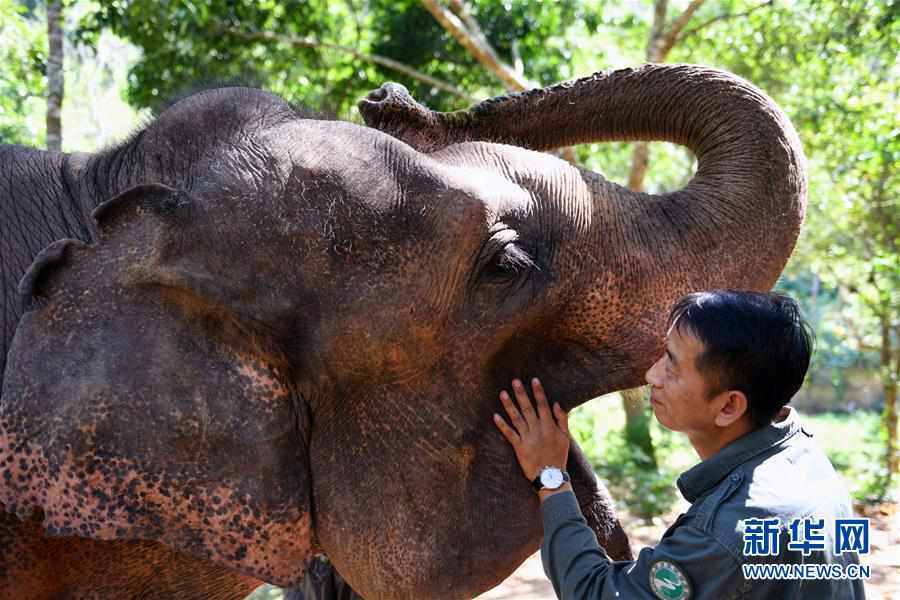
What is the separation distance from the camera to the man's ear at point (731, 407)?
159 centimetres

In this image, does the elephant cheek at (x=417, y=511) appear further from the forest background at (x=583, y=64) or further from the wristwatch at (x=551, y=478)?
the forest background at (x=583, y=64)

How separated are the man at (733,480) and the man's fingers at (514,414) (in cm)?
22

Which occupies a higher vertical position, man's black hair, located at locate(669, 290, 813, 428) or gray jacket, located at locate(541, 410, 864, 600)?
man's black hair, located at locate(669, 290, 813, 428)

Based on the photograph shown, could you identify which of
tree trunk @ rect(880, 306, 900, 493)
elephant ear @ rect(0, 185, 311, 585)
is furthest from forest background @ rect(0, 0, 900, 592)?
elephant ear @ rect(0, 185, 311, 585)

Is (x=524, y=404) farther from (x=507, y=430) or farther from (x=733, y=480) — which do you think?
(x=733, y=480)

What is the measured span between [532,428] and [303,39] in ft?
22.8

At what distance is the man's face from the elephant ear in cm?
69

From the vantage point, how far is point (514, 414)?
6.18 feet

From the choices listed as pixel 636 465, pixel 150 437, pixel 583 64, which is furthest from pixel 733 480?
pixel 583 64

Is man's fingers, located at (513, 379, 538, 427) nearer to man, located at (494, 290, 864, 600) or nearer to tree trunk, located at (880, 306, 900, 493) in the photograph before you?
man, located at (494, 290, 864, 600)

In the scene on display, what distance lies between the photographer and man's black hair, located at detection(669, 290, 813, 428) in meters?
1.58

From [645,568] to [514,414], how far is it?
0.43m

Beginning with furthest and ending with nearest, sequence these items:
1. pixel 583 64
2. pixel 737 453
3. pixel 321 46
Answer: pixel 583 64
pixel 321 46
pixel 737 453

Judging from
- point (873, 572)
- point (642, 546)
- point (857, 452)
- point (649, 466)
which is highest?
point (873, 572)
